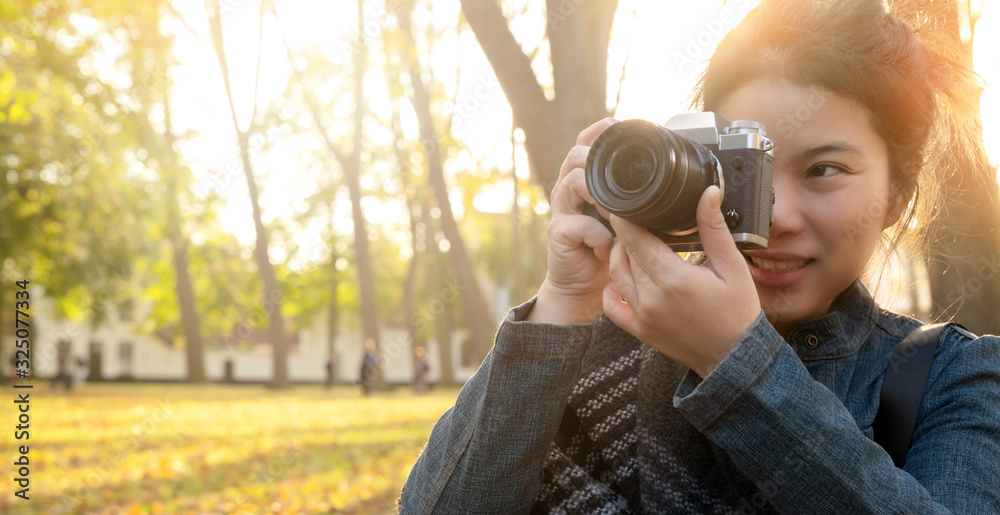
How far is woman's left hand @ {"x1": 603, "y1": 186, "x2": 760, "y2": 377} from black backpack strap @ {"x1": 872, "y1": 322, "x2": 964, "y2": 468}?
1.22ft

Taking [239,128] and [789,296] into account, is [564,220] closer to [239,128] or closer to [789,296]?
[789,296]

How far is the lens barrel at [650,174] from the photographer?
1.22 m

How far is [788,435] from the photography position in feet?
3.60

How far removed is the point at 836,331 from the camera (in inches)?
56.7

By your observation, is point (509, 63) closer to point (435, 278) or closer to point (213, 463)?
point (213, 463)

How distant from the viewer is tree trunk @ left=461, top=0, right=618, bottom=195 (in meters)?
4.04

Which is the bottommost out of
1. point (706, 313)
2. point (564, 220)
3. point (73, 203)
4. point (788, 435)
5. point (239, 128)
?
point (788, 435)

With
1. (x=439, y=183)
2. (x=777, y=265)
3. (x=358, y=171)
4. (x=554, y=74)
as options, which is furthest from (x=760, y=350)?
(x=358, y=171)

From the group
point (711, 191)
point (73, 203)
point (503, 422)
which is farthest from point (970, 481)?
point (73, 203)

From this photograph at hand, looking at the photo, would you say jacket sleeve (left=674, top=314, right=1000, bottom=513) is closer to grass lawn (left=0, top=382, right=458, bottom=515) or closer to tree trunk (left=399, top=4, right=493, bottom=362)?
grass lawn (left=0, top=382, right=458, bottom=515)

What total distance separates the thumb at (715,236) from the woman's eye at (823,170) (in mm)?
319

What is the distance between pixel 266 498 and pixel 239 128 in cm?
1469

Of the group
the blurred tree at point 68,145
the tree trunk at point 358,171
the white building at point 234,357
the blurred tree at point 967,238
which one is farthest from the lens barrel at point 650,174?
the white building at point 234,357

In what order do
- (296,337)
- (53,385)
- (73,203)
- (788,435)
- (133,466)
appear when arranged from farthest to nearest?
(296,337) < (53,385) < (73,203) < (133,466) < (788,435)
